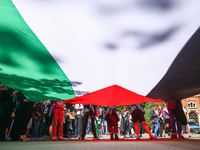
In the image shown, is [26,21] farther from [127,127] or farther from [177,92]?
[127,127]

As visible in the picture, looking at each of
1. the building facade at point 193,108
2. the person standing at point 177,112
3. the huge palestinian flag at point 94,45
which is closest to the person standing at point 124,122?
the person standing at point 177,112

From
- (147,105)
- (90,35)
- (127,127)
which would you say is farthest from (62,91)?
(147,105)

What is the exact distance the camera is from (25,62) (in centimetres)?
418

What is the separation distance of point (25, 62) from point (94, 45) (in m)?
1.62

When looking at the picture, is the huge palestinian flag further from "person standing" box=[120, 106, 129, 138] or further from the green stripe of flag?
"person standing" box=[120, 106, 129, 138]

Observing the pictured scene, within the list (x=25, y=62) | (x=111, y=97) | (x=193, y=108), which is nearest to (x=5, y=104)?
(x=25, y=62)

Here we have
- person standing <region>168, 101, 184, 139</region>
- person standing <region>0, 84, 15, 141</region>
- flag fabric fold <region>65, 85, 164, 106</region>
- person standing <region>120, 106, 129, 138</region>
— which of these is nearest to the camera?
flag fabric fold <region>65, 85, 164, 106</region>

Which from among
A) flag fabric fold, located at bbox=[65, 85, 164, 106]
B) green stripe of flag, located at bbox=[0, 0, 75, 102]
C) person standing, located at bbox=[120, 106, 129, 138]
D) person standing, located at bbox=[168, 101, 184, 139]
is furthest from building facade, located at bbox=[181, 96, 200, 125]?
green stripe of flag, located at bbox=[0, 0, 75, 102]

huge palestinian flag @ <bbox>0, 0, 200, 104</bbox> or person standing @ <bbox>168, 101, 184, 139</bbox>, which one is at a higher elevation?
huge palestinian flag @ <bbox>0, 0, 200, 104</bbox>

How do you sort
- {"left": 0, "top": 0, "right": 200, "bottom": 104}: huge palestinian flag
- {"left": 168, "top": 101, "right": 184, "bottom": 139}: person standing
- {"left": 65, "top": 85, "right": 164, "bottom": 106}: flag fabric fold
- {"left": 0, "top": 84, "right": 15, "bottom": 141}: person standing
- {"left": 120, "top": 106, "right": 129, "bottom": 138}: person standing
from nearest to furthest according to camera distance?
{"left": 0, "top": 0, "right": 200, "bottom": 104}: huge palestinian flag, {"left": 65, "top": 85, "right": 164, "bottom": 106}: flag fabric fold, {"left": 0, "top": 84, "right": 15, "bottom": 141}: person standing, {"left": 168, "top": 101, "right": 184, "bottom": 139}: person standing, {"left": 120, "top": 106, "right": 129, "bottom": 138}: person standing

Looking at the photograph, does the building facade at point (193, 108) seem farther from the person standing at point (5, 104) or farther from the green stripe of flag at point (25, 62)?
the green stripe of flag at point (25, 62)

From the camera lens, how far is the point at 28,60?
418cm

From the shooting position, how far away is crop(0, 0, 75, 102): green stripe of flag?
3.67m

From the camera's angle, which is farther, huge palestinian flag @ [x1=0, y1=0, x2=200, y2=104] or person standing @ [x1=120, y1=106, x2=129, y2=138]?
person standing @ [x1=120, y1=106, x2=129, y2=138]
